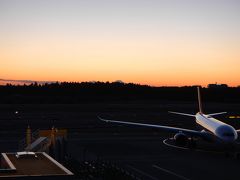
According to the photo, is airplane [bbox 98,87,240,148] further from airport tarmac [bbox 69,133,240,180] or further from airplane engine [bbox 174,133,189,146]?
airport tarmac [bbox 69,133,240,180]

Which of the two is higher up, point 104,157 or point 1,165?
point 1,165

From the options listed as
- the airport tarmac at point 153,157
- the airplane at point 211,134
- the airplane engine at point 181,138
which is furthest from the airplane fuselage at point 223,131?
the airplane engine at point 181,138

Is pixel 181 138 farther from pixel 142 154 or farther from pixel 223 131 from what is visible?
pixel 223 131

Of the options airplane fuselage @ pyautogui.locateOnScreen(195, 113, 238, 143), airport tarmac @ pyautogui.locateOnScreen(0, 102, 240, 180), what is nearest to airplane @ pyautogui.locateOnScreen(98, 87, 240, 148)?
airplane fuselage @ pyautogui.locateOnScreen(195, 113, 238, 143)

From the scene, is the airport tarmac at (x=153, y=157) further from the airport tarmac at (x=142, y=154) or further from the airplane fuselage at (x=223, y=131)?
the airplane fuselage at (x=223, y=131)

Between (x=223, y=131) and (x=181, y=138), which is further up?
(x=223, y=131)

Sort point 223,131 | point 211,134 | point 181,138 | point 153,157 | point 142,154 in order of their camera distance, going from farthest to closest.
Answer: point 181,138 → point 211,134 → point 142,154 → point 153,157 → point 223,131

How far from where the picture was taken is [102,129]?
68.7 meters

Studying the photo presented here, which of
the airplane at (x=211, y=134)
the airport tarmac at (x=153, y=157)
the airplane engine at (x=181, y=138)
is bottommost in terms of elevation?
the airport tarmac at (x=153, y=157)

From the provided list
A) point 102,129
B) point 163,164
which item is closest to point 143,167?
point 163,164

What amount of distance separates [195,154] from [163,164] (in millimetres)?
6725

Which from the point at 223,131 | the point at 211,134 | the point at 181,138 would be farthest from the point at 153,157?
the point at 223,131

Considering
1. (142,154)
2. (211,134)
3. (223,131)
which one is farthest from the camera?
(211,134)

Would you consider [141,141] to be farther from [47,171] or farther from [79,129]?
[47,171]
